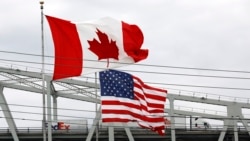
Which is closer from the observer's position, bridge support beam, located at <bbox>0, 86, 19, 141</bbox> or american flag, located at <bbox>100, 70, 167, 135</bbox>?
american flag, located at <bbox>100, 70, 167, 135</bbox>

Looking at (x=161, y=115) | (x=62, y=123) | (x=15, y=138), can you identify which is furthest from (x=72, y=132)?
(x=161, y=115)

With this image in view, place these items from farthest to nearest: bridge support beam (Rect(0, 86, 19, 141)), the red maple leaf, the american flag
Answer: bridge support beam (Rect(0, 86, 19, 141)), the american flag, the red maple leaf

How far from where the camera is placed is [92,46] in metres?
36.9

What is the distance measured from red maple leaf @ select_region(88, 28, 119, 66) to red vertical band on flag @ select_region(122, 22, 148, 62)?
1.89ft

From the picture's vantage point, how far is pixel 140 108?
38000 millimetres

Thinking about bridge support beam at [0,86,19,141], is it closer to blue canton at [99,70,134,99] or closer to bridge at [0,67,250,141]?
bridge at [0,67,250,141]

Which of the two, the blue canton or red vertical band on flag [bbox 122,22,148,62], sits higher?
red vertical band on flag [bbox 122,22,148,62]

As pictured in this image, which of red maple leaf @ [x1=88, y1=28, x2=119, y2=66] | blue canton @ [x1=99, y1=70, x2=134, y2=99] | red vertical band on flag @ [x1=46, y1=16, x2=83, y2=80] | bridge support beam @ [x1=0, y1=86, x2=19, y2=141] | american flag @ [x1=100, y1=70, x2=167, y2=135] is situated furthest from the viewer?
bridge support beam @ [x1=0, y1=86, x2=19, y2=141]

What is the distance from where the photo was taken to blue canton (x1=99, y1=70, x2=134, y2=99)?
37.5m

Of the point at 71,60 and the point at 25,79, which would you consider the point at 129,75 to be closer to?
the point at 71,60

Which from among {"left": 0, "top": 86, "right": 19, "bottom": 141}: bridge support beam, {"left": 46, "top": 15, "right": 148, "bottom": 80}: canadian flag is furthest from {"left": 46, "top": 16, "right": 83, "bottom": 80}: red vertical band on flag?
{"left": 0, "top": 86, "right": 19, "bottom": 141}: bridge support beam

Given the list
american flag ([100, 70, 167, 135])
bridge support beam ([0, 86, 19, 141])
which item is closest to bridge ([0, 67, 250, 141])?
bridge support beam ([0, 86, 19, 141])

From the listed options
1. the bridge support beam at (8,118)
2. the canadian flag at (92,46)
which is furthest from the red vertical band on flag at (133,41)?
the bridge support beam at (8,118)

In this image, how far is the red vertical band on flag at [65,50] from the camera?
35.1 meters
